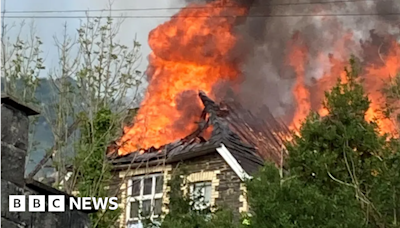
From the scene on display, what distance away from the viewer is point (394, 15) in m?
26.7

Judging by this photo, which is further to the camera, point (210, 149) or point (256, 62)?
point (256, 62)

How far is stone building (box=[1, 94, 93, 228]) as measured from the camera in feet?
18.8

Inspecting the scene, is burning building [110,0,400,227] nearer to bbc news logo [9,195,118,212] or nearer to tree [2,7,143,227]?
tree [2,7,143,227]

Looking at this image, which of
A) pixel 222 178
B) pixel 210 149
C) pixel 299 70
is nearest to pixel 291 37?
pixel 299 70

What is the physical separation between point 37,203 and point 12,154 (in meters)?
0.40

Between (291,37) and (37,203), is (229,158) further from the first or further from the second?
(37,203)

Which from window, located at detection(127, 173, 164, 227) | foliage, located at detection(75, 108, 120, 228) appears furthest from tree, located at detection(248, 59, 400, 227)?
window, located at detection(127, 173, 164, 227)

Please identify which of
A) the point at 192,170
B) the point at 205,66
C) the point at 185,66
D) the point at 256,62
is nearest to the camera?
the point at 192,170

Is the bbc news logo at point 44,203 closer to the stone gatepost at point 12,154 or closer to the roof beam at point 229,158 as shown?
the stone gatepost at point 12,154

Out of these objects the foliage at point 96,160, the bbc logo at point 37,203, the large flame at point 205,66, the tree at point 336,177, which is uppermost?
the large flame at point 205,66

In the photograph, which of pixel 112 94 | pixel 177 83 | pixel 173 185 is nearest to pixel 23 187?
pixel 173 185

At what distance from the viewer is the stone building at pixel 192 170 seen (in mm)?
17469

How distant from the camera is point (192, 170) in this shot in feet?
59.7

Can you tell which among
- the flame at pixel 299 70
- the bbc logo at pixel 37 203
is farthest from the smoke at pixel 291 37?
the bbc logo at pixel 37 203
